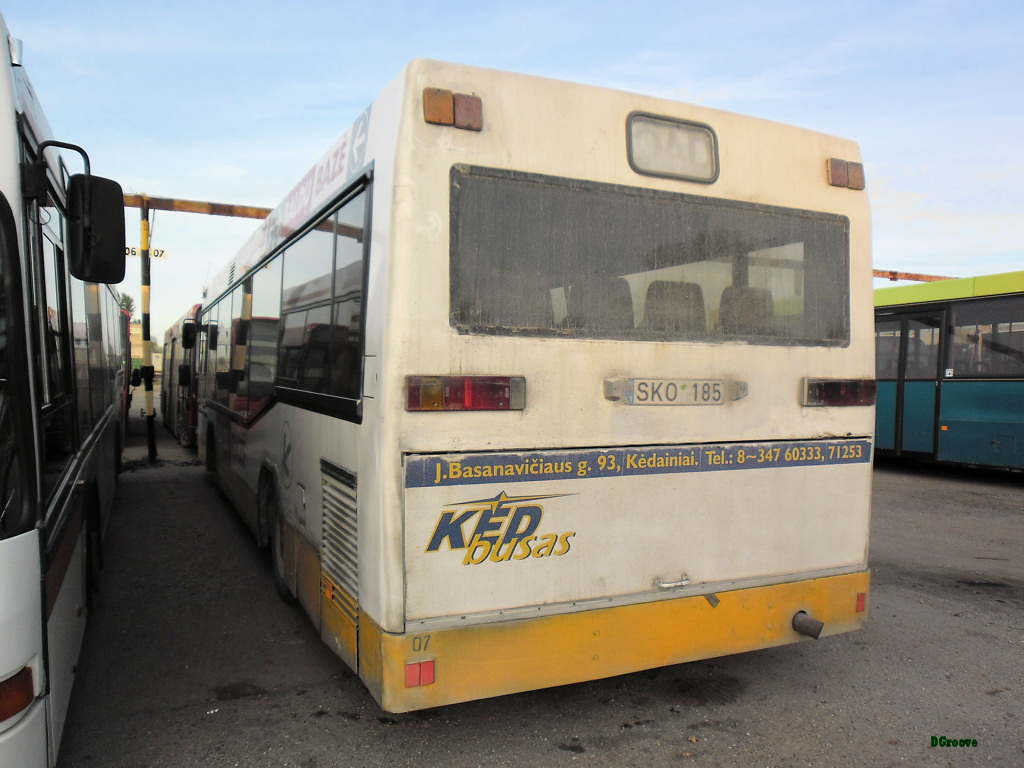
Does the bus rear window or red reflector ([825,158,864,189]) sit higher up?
red reflector ([825,158,864,189])

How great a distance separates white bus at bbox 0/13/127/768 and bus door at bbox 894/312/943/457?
12.0 metres

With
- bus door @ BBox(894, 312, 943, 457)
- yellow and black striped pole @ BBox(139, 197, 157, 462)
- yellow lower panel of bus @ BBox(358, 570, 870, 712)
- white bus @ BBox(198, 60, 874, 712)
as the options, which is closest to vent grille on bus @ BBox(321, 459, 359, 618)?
white bus @ BBox(198, 60, 874, 712)

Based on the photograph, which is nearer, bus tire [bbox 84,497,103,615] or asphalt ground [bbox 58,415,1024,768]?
asphalt ground [bbox 58,415,1024,768]

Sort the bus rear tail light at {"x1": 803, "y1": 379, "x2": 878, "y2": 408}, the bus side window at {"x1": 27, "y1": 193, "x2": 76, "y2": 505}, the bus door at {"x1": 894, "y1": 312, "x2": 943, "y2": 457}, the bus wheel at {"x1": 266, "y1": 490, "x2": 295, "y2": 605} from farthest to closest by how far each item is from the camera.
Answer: the bus door at {"x1": 894, "y1": 312, "x2": 943, "y2": 457}, the bus wheel at {"x1": 266, "y1": 490, "x2": 295, "y2": 605}, the bus rear tail light at {"x1": 803, "y1": 379, "x2": 878, "y2": 408}, the bus side window at {"x1": 27, "y1": 193, "x2": 76, "y2": 505}

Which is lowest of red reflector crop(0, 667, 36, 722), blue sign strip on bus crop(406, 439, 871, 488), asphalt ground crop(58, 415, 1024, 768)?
asphalt ground crop(58, 415, 1024, 768)

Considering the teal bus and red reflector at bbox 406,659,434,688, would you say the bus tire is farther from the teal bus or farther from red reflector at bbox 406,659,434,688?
the teal bus

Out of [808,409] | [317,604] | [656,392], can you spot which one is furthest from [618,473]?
[317,604]

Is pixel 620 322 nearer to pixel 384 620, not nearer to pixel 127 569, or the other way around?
pixel 384 620

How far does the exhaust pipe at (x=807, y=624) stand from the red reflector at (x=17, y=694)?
329cm

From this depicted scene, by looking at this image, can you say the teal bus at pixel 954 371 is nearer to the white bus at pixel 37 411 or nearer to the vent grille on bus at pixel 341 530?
the vent grille on bus at pixel 341 530

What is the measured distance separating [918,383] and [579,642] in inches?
426

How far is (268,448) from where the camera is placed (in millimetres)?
5652

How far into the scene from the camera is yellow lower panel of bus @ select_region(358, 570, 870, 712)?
307cm

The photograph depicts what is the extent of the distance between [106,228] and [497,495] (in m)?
1.83
